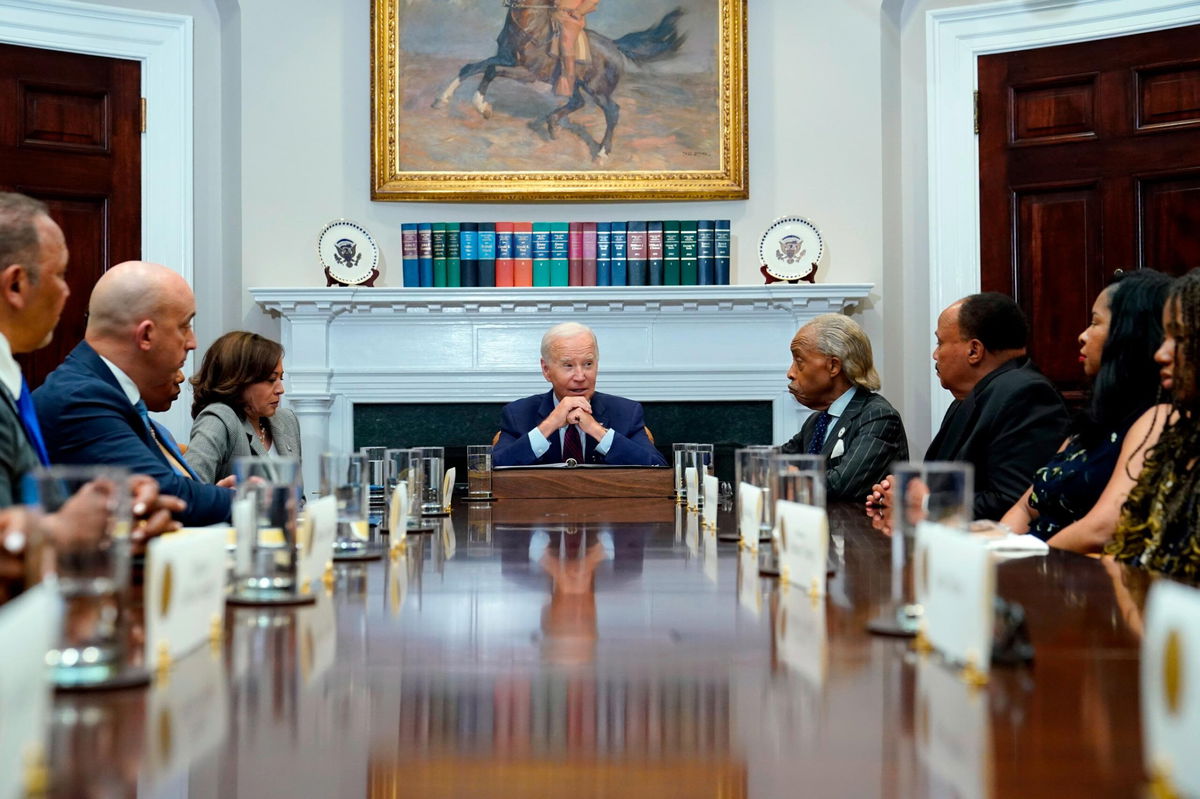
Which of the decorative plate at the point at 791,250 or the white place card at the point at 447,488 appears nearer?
the white place card at the point at 447,488

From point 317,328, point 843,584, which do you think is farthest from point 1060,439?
point 317,328

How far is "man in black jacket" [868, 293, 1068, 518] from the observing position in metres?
3.37

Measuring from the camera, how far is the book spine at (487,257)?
19.0ft

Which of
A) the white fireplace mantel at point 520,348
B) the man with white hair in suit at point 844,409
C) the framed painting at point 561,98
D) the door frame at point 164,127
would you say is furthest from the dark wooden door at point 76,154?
the man with white hair in suit at point 844,409

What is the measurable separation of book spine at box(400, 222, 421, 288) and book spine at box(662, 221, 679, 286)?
1188 mm

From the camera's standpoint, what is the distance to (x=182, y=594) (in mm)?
1066

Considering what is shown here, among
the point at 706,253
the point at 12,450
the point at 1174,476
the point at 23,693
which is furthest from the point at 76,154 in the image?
the point at 23,693

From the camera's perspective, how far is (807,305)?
5715mm

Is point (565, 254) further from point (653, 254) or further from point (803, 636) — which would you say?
point (803, 636)

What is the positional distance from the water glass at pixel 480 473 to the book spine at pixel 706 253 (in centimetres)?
257

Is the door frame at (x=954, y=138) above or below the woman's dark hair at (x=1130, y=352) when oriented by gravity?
above

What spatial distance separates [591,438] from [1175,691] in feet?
11.7

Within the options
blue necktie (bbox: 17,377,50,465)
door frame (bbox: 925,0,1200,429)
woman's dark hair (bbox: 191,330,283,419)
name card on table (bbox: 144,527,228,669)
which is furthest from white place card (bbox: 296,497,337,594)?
Result: door frame (bbox: 925,0,1200,429)

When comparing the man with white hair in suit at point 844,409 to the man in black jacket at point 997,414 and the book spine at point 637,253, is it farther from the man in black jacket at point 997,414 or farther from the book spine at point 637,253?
the book spine at point 637,253
